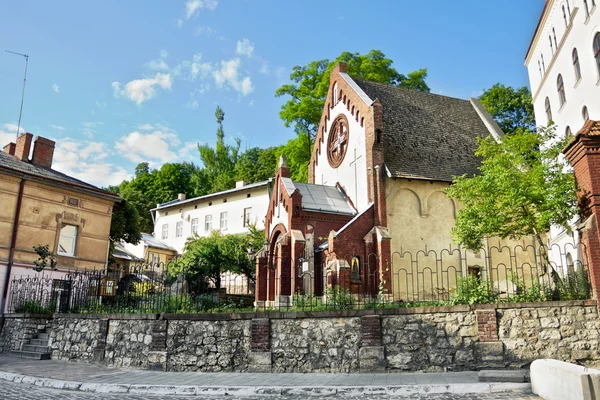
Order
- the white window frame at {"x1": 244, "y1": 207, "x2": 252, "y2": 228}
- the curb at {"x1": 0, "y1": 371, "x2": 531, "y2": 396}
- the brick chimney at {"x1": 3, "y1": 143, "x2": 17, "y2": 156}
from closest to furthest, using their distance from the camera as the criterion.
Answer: the curb at {"x1": 0, "y1": 371, "x2": 531, "y2": 396}
the brick chimney at {"x1": 3, "y1": 143, "x2": 17, "y2": 156}
the white window frame at {"x1": 244, "y1": 207, "x2": 252, "y2": 228}

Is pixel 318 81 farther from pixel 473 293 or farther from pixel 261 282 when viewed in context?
pixel 473 293

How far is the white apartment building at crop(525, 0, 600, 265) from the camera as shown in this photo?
59.4 ft

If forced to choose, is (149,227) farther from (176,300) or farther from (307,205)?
(176,300)

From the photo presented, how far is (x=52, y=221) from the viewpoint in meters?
23.4

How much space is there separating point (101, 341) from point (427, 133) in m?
19.0

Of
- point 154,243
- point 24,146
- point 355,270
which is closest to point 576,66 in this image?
point 355,270

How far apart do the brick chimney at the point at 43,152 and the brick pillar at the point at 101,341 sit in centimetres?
1490

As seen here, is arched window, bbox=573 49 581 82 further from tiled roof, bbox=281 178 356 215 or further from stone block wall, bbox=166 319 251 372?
stone block wall, bbox=166 319 251 372

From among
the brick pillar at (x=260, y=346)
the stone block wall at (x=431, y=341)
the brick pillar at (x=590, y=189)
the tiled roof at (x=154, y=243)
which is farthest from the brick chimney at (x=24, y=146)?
the brick pillar at (x=590, y=189)

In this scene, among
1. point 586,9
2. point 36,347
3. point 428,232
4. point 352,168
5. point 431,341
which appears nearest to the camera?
point 431,341

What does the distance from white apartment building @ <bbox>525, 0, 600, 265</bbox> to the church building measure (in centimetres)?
413

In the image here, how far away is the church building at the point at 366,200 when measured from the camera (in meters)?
21.2

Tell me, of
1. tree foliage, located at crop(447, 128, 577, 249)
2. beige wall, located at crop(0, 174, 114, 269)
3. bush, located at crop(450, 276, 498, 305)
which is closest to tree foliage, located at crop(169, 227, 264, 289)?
beige wall, located at crop(0, 174, 114, 269)

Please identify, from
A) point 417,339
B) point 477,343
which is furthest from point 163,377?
point 477,343
